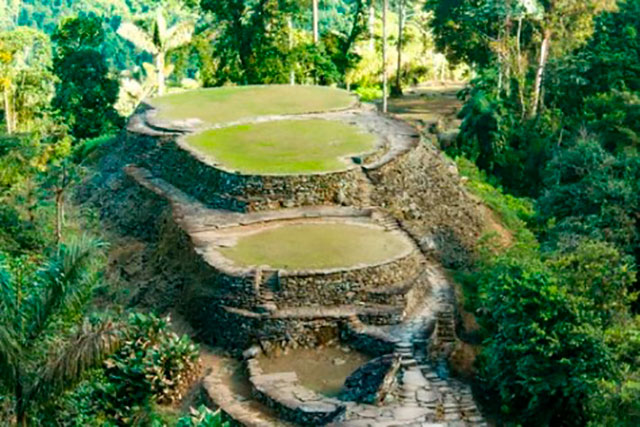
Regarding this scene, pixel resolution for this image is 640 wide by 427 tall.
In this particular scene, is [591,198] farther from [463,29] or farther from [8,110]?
[8,110]

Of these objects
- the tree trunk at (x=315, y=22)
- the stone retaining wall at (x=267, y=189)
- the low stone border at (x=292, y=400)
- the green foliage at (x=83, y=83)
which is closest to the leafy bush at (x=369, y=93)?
the tree trunk at (x=315, y=22)

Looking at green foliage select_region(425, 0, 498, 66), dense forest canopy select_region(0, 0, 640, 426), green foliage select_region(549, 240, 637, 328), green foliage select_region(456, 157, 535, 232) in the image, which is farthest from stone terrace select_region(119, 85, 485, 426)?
green foliage select_region(425, 0, 498, 66)

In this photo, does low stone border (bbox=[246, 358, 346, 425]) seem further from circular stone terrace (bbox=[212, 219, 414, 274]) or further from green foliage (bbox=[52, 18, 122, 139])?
green foliage (bbox=[52, 18, 122, 139])

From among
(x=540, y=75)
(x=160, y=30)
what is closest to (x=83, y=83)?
(x=160, y=30)

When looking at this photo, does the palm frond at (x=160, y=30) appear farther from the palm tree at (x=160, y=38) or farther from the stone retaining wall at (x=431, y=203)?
the stone retaining wall at (x=431, y=203)

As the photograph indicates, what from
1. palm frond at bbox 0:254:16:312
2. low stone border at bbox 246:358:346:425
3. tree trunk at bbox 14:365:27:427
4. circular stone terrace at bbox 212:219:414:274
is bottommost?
low stone border at bbox 246:358:346:425
